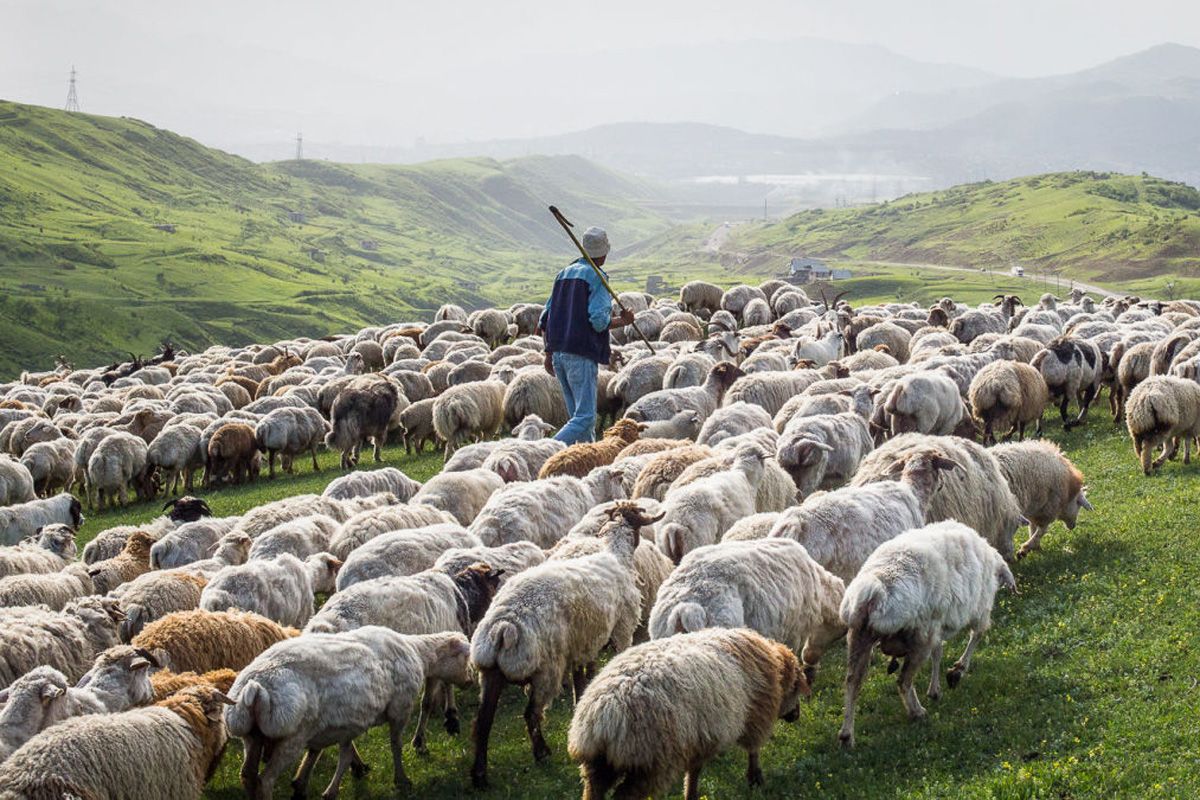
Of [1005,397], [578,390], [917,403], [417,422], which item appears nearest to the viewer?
[917,403]

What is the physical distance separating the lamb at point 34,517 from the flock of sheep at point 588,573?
5 centimetres

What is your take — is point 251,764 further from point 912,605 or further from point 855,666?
point 912,605

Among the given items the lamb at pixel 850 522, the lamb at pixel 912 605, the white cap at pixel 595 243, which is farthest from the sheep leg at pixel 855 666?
the white cap at pixel 595 243

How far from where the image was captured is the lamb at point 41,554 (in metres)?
15.3

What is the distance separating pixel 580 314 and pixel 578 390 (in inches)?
54.0

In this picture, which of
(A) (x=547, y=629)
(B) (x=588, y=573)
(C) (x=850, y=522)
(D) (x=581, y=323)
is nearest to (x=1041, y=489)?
(C) (x=850, y=522)

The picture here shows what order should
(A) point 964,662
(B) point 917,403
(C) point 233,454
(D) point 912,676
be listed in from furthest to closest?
1. (C) point 233,454
2. (B) point 917,403
3. (A) point 964,662
4. (D) point 912,676

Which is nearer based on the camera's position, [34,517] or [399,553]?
[399,553]

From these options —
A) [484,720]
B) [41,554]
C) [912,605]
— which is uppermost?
[912,605]

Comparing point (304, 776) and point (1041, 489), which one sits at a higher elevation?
point (1041, 489)

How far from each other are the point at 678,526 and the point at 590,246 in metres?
5.93

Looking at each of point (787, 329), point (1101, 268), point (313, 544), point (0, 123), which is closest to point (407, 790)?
point (313, 544)

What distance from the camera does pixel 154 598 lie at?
12312 mm

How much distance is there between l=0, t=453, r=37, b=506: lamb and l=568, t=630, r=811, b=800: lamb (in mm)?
20020
